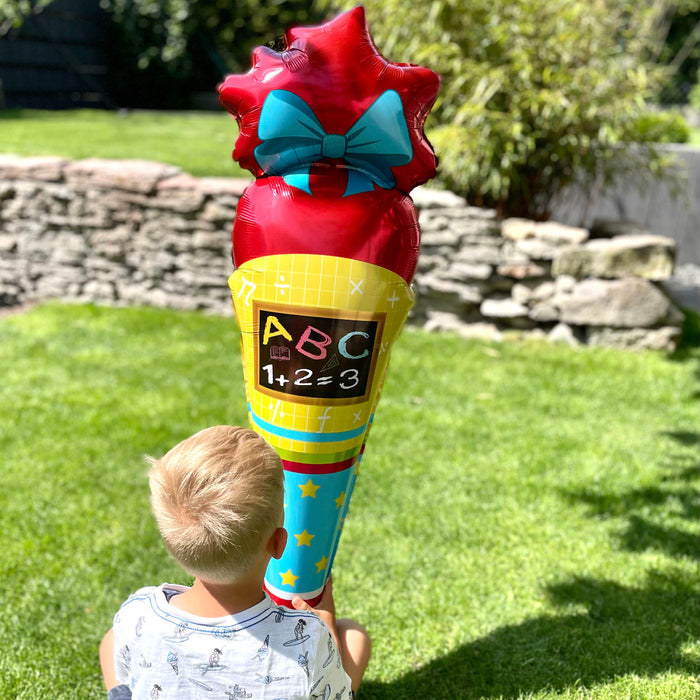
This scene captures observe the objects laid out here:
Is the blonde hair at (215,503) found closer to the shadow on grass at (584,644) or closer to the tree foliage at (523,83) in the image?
the shadow on grass at (584,644)

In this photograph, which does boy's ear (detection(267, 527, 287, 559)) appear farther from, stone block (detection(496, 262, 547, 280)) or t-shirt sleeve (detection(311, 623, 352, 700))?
stone block (detection(496, 262, 547, 280))

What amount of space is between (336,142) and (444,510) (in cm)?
185

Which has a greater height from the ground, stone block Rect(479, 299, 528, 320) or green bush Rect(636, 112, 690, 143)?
green bush Rect(636, 112, 690, 143)

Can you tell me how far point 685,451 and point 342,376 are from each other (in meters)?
2.60

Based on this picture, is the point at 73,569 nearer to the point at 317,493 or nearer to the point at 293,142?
the point at 317,493

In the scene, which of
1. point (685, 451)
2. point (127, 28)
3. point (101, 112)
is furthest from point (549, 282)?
point (127, 28)

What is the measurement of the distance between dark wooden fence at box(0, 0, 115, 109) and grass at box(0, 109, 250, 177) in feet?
2.17

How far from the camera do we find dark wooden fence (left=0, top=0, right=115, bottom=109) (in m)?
10.7

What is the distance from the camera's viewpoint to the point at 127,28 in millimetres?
11609

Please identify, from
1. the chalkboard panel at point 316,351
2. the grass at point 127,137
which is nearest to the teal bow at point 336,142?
the chalkboard panel at point 316,351

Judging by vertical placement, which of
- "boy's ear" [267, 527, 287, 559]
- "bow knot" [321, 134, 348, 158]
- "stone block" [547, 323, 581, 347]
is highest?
"bow knot" [321, 134, 348, 158]

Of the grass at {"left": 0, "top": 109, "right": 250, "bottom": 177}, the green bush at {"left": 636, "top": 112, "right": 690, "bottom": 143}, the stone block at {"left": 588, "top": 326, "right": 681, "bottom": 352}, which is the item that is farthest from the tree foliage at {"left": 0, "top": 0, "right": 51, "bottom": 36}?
the stone block at {"left": 588, "top": 326, "right": 681, "bottom": 352}

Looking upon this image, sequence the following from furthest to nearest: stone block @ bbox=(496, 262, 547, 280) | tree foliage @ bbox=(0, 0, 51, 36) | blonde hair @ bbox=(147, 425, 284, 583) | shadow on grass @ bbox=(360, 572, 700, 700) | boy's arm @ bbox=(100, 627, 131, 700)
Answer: tree foliage @ bbox=(0, 0, 51, 36)
stone block @ bbox=(496, 262, 547, 280)
shadow on grass @ bbox=(360, 572, 700, 700)
boy's arm @ bbox=(100, 627, 131, 700)
blonde hair @ bbox=(147, 425, 284, 583)

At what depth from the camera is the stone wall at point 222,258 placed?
4.74m
